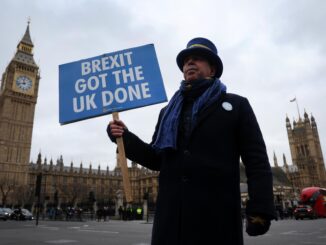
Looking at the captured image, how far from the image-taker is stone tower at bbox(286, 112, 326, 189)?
90.9 m

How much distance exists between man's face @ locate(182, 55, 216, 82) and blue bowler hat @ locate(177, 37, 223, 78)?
0.04 metres

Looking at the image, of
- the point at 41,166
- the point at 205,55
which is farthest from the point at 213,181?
the point at 41,166

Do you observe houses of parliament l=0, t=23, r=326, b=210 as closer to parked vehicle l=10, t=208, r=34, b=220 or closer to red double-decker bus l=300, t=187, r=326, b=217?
parked vehicle l=10, t=208, r=34, b=220

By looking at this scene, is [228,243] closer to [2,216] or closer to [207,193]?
[207,193]

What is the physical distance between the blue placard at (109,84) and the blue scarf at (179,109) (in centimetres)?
58

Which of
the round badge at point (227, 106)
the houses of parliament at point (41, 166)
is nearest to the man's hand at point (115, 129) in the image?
the round badge at point (227, 106)

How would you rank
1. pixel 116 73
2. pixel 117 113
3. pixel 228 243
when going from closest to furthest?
pixel 228 243 → pixel 117 113 → pixel 116 73

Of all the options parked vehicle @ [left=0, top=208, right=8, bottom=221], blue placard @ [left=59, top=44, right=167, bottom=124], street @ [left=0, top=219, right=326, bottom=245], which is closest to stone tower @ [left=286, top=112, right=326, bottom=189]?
parked vehicle @ [left=0, top=208, right=8, bottom=221]

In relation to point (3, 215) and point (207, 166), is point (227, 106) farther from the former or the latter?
point (3, 215)

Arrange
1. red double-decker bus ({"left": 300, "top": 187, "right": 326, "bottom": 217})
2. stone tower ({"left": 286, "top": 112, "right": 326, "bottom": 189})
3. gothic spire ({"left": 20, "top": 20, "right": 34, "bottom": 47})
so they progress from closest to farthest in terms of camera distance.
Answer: red double-decker bus ({"left": 300, "top": 187, "right": 326, "bottom": 217})
gothic spire ({"left": 20, "top": 20, "right": 34, "bottom": 47})
stone tower ({"left": 286, "top": 112, "right": 326, "bottom": 189})

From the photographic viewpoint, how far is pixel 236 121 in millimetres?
2062

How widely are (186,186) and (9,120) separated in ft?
275

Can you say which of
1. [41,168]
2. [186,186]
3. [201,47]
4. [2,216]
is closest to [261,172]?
[186,186]

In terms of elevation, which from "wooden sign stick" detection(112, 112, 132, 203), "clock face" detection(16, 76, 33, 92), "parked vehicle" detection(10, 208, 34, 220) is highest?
"clock face" detection(16, 76, 33, 92)
